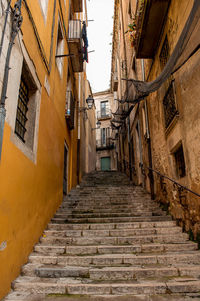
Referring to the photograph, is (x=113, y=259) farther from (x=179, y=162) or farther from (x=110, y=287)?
(x=179, y=162)

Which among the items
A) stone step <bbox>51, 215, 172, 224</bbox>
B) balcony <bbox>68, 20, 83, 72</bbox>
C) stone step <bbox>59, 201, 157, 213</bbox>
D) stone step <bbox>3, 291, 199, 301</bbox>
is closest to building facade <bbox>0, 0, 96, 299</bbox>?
stone step <bbox>3, 291, 199, 301</bbox>

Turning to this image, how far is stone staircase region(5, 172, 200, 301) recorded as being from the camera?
3.04 m

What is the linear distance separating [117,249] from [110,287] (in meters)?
1.21

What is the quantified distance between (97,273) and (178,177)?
3288 millimetres

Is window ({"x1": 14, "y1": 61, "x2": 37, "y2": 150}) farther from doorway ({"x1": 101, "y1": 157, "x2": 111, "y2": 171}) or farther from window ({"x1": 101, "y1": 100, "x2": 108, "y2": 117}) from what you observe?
window ({"x1": 101, "y1": 100, "x2": 108, "y2": 117})

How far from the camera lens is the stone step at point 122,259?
3791 millimetres

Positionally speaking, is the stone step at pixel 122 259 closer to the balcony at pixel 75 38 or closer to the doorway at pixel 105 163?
the balcony at pixel 75 38

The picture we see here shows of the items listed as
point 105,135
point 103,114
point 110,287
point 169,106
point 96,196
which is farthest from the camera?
point 103,114

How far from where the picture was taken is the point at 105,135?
1014 inches

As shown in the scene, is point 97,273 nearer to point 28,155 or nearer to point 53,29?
point 28,155

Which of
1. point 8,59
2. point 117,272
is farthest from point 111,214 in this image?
point 8,59

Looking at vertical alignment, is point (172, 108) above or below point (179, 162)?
above

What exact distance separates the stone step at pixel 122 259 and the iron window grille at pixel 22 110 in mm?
2414

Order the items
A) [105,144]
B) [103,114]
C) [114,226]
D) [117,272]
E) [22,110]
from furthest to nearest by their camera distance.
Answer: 1. [103,114]
2. [105,144]
3. [114,226]
4. [22,110]
5. [117,272]
